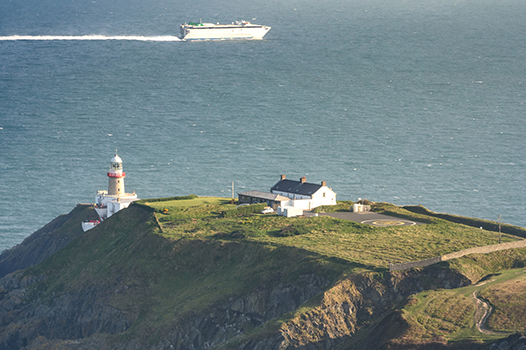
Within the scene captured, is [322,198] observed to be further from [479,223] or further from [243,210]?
[479,223]

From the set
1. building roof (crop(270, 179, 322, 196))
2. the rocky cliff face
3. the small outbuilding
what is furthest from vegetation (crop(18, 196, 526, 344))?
building roof (crop(270, 179, 322, 196))

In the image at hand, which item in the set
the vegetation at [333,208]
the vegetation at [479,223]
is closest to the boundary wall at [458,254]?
the vegetation at [479,223]

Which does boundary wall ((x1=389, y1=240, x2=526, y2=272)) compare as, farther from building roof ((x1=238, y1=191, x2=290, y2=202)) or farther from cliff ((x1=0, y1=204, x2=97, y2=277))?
cliff ((x1=0, y1=204, x2=97, y2=277))

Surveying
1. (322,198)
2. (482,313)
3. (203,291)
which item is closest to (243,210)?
(322,198)

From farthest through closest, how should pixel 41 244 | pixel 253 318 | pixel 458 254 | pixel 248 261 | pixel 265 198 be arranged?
1. pixel 41 244
2. pixel 265 198
3. pixel 248 261
4. pixel 458 254
5. pixel 253 318

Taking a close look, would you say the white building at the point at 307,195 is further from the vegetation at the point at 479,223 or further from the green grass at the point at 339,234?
the vegetation at the point at 479,223

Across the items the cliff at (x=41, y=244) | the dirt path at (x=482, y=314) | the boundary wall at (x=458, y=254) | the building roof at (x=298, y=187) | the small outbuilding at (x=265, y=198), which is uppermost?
the building roof at (x=298, y=187)
